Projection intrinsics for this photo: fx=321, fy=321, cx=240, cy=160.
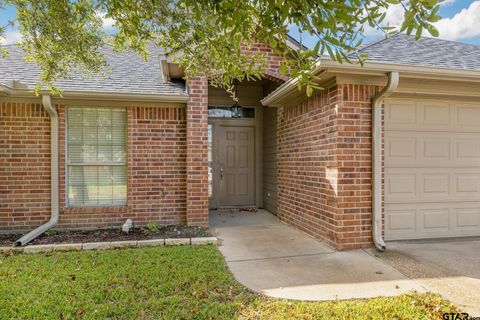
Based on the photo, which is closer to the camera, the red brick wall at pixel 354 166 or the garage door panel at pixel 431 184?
the red brick wall at pixel 354 166

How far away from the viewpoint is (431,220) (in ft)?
16.9

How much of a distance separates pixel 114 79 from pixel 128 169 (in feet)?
6.03

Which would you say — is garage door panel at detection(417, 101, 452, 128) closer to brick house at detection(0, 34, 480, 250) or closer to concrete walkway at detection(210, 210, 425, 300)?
brick house at detection(0, 34, 480, 250)

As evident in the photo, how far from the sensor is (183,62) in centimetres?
376

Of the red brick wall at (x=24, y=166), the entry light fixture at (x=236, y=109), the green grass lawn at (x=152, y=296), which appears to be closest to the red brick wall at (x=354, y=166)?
the green grass lawn at (x=152, y=296)

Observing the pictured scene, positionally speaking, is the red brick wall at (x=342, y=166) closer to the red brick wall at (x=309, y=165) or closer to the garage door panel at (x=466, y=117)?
the red brick wall at (x=309, y=165)

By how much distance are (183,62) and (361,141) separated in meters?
2.80

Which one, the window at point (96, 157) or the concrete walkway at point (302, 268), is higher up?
the window at point (96, 157)

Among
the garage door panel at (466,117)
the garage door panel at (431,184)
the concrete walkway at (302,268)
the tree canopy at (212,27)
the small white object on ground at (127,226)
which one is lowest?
the concrete walkway at (302,268)

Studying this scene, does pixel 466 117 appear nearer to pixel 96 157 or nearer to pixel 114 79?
pixel 114 79

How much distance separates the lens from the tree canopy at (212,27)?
6.60 feet

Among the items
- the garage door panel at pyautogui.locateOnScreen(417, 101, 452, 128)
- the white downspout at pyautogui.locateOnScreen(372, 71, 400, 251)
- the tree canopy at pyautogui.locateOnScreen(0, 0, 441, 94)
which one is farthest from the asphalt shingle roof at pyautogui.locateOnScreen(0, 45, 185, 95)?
the garage door panel at pyautogui.locateOnScreen(417, 101, 452, 128)

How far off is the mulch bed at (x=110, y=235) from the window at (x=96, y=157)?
66cm

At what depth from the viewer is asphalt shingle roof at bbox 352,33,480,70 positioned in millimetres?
5141
